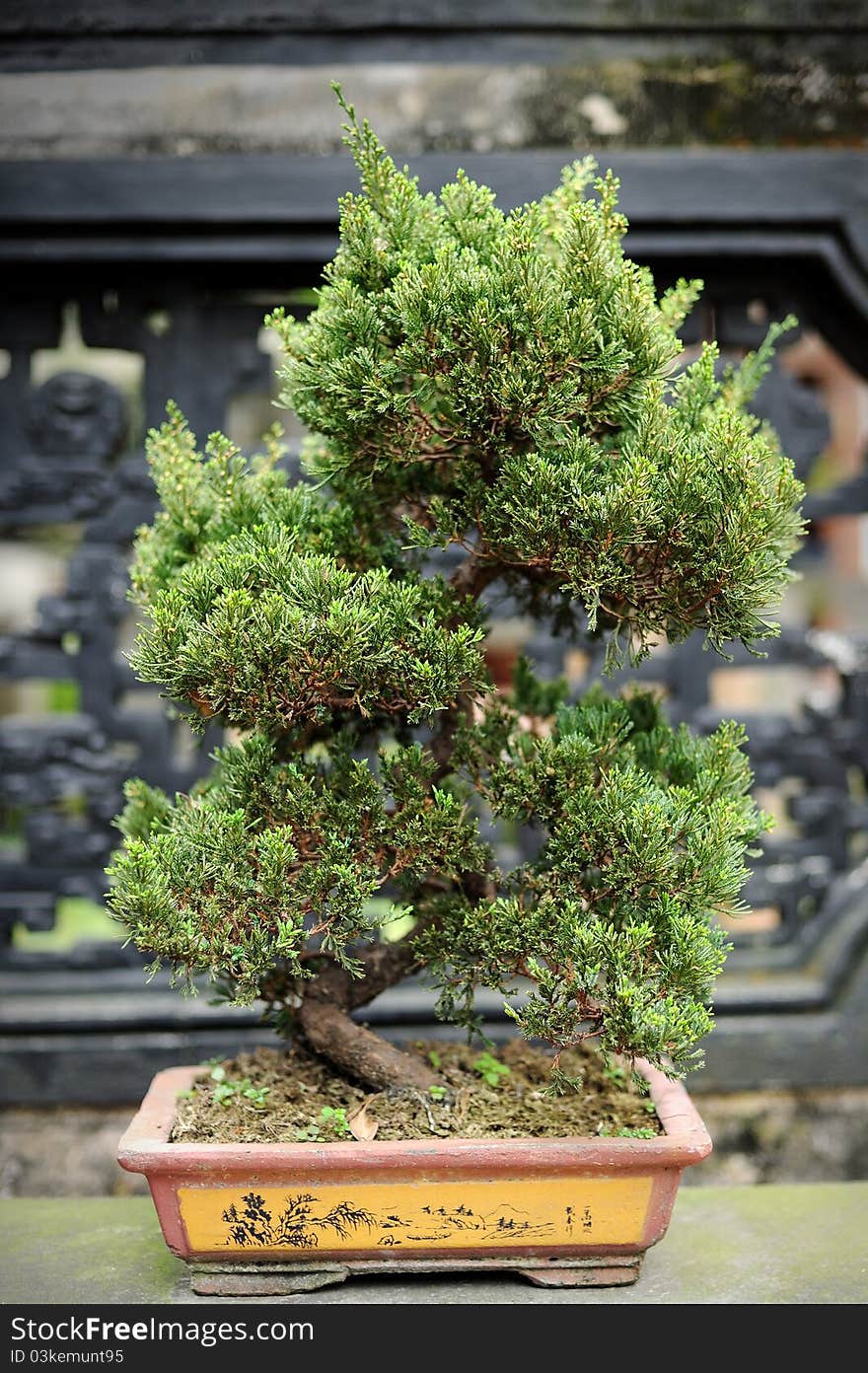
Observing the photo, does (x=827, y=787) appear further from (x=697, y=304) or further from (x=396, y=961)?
(x=396, y=961)

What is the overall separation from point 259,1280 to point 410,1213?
0.21m

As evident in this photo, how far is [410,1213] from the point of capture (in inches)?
54.1

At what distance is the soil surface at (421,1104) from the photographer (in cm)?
142

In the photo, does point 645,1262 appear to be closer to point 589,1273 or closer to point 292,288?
point 589,1273

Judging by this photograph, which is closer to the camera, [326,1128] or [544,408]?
[544,408]

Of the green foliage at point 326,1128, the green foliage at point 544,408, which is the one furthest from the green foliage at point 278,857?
the green foliage at point 544,408

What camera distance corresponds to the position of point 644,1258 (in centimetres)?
157

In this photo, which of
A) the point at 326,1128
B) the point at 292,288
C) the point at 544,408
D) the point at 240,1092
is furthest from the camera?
the point at 292,288

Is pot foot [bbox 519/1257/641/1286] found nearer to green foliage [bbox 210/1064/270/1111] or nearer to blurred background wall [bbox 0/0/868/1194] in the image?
green foliage [bbox 210/1064/270/1111]

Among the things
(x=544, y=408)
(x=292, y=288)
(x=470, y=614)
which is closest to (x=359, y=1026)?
(x=470, y=614)

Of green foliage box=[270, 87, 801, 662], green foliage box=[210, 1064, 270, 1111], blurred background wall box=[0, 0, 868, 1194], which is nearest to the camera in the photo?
green foliage box=[270, 87, 801, 662]

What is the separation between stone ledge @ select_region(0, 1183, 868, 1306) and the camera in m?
1.43

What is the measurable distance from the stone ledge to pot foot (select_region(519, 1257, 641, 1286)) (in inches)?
0.5

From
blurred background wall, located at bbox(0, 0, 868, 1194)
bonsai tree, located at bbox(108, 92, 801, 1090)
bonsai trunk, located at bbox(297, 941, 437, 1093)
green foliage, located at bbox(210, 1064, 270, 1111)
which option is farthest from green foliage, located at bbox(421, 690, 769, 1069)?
blurred background wall, located at bbox(0, 0, 868, 1194)
